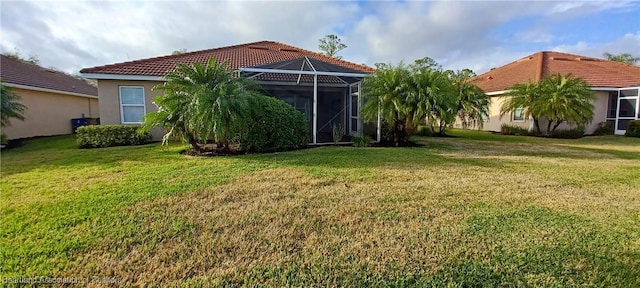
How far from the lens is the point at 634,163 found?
26.4ft

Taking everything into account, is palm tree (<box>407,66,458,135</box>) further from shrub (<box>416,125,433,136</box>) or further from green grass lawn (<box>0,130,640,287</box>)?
shrub (<box>416,125,433,136</box>)

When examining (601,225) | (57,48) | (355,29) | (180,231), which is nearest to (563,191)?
(601,225)

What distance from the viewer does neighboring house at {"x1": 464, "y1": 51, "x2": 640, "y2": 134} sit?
17625 millimetres

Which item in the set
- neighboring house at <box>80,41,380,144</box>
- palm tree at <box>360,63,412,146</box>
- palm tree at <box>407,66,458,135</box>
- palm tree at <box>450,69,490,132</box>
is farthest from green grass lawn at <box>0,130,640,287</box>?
palm tree at <box>450,69,490,132</box>

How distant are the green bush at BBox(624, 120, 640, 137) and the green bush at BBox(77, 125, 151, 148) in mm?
23997

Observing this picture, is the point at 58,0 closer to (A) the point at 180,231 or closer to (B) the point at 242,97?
(B) the point at 242,97

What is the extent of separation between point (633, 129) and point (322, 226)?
69.1 feet

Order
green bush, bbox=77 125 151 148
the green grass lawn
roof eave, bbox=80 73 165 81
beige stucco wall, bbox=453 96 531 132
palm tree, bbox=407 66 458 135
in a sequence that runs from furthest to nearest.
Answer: beige stucco wall, bbox=453 96 531 132 < roof eave, bbox=80 73 165 81 < green bush, bbox=77 125 151 148 < palm tree, bbox=407 66 458 135 < the green grass lawn

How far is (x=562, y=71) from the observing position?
19.9 m

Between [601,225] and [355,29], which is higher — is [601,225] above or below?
below

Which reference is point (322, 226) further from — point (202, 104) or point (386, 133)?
point (386, 133)

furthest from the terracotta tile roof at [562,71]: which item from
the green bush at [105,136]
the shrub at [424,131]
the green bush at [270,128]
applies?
the green bush at [105,136]

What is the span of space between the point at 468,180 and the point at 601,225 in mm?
2245

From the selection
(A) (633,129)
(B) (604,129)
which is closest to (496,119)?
(B) (604,129)
